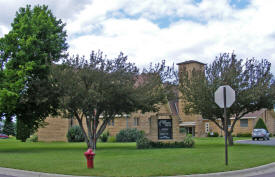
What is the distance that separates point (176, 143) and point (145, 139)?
2411mm

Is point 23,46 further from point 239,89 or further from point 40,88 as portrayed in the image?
point 239,89

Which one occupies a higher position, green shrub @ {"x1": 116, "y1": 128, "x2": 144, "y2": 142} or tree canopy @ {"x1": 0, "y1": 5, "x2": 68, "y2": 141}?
tree canopy @ {"x1": 0, "y1": 5, "x2": 68, "y2": 141}

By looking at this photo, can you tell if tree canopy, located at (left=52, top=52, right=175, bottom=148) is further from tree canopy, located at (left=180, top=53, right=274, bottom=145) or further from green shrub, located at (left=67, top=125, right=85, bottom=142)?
green shrub, located at (left=67, top=125, right=85, bottom=142)

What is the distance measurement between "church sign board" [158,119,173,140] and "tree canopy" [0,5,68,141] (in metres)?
7.93

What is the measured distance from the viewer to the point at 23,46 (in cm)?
2389

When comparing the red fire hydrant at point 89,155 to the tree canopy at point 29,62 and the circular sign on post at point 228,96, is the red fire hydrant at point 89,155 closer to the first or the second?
the circular sign on post at point 228,96

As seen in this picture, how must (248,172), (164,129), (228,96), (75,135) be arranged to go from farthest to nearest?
(75,135), (164,129), (228,96), (248,172)

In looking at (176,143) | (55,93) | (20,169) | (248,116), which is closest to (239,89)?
(176,143)

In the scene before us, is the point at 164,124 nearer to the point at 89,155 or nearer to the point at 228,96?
the point at 228,96

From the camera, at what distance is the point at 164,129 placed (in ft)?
89.6

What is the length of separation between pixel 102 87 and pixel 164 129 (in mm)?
6777

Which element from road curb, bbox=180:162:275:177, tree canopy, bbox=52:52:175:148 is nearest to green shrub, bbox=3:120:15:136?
tree canopy, bbox=52:52:175:148

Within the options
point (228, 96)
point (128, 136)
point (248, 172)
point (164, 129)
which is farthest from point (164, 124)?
point (128, 136)

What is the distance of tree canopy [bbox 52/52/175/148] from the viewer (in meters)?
22.6
